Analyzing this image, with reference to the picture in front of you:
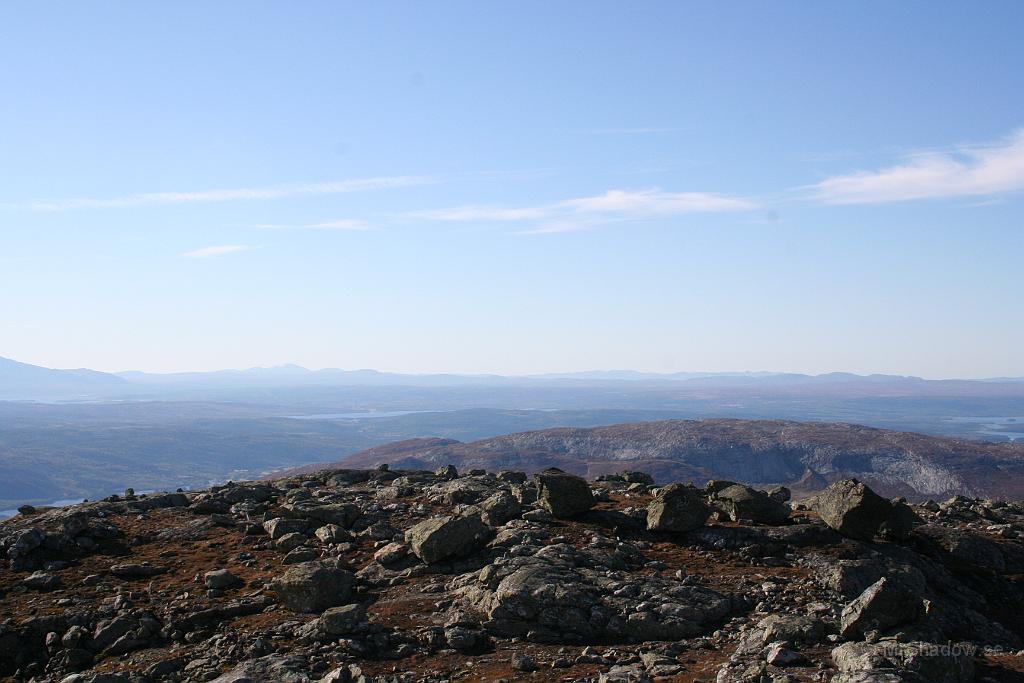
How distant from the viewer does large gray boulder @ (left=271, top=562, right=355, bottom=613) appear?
18531 mm

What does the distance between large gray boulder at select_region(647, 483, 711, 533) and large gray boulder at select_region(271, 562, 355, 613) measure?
8.92 meters

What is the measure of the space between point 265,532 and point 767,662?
16.2 metres

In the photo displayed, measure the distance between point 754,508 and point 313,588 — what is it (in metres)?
13.0

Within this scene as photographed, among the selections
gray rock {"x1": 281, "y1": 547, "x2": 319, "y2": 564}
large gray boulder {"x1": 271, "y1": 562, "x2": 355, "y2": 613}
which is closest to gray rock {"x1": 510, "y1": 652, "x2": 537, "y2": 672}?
large gray boulder {"x1": 271, "y1": 562, "x2": 355, "y2": 613}

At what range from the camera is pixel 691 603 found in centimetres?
1755

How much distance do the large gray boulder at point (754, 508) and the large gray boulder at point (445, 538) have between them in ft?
25.9

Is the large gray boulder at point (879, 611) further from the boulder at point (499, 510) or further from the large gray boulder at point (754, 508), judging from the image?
the boulder at point (499, 510)

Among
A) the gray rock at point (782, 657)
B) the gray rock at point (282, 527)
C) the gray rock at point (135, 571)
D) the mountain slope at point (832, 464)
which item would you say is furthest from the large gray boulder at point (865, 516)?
the mountain slope at point (832, 464)

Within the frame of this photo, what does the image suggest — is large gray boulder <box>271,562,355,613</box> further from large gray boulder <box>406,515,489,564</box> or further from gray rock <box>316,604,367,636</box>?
large gray boulder <box>406,515,489,564</box>

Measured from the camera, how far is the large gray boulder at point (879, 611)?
1577cm

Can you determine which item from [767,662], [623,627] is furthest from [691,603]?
[767,662]

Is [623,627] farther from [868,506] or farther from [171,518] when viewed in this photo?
[171,518]

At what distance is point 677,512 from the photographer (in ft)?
71.9

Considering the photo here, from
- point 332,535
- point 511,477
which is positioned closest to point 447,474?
point 511,477
